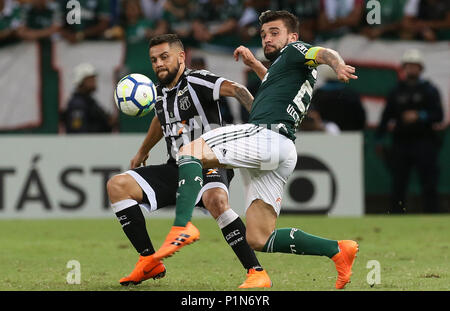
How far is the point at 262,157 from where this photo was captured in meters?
5.86

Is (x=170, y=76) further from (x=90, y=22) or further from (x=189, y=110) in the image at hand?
(x=90, y=22)

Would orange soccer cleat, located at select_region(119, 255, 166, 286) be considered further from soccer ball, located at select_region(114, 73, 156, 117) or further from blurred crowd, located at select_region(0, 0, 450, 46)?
blurred crowd, located at select_region(0, 0, 450, 46)

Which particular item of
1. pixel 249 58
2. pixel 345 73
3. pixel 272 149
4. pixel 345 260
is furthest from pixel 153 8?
pixel 345 73

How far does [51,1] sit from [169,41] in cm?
824

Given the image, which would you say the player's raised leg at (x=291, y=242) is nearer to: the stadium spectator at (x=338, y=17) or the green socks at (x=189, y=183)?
the green socks at (x=189, y=183)

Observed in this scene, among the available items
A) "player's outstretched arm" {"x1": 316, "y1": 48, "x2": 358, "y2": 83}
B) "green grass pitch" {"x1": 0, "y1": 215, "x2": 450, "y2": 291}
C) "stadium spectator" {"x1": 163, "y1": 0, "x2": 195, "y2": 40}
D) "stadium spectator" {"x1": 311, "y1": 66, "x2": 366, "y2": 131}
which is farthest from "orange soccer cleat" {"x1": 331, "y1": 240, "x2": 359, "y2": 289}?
"stadium spectator" {"x1": 163, "y1": 0, "x2": 195, "y2": 40}

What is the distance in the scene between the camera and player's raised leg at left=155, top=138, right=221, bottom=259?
5.55 metres

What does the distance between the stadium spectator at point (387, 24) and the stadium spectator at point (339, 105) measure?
1.46 meters

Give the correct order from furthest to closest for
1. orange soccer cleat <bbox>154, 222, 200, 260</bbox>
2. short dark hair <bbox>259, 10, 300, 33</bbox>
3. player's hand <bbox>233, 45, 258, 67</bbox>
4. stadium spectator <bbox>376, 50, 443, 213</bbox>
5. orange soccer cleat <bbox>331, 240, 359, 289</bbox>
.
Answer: stadium spectator <bbox>376, 50, 443, 213</bbox> < player's hand <bbox>233, 45, 258, 67</bbox> < short dark hair <bbox>259, 10, 300, 33</bbox> < orange soccer cleat <bbox>331, 240, 359, 289</bbox> < orange soccer cleat <bbox>154, 222, 200, 260</bbox>

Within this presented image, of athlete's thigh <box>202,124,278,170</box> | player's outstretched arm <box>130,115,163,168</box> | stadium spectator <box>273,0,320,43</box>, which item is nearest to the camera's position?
athlete's thigh <box>202,124,278,170</box>

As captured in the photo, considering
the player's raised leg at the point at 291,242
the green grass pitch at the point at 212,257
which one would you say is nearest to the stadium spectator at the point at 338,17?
the green grass pitch at the point at 212,257

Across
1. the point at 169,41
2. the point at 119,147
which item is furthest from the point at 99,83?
the point at 169,41

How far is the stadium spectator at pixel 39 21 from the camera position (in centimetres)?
1416

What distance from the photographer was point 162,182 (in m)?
6.59
